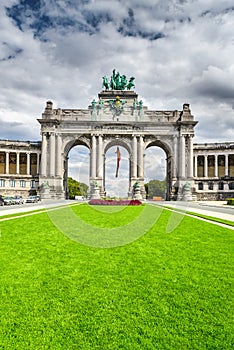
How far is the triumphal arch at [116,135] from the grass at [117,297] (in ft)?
225

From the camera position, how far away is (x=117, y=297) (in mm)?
7828

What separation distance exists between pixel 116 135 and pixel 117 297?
249ft

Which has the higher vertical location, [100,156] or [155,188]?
[100,156]

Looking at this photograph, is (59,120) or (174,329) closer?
(174,329)

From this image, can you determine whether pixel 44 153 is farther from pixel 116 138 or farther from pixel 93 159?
pixel 116 138

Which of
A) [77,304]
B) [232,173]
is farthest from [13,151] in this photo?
[77,304]

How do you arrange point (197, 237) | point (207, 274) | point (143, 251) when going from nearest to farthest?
point (207, 274), point (143, 251), point (197, 237)

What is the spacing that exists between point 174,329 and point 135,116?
260 ft

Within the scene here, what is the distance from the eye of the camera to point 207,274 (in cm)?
953

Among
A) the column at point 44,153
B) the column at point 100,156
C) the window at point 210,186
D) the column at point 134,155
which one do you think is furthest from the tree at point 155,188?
the window at point 210,186

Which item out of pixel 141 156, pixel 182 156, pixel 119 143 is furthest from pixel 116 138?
pixel 182 156

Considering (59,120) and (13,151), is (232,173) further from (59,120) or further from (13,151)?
(13,151)

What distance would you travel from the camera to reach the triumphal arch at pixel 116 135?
8156 cm

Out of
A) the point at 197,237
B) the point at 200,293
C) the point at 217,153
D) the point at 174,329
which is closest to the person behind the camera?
the point at 174,329
